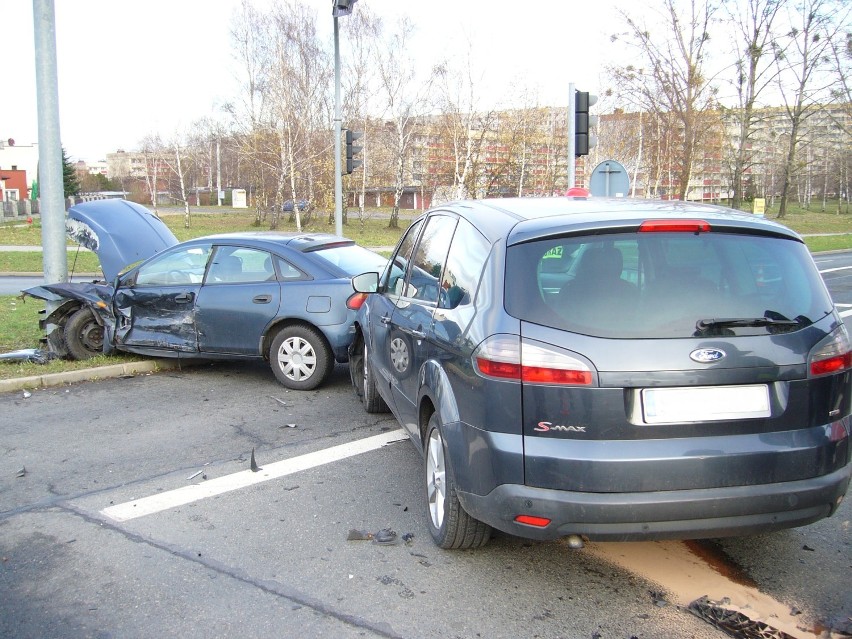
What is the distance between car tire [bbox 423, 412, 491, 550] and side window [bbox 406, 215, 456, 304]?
77 cm

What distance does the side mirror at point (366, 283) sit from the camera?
229 inches

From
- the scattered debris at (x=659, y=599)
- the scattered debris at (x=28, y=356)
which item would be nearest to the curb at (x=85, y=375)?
the scattered debris at (x=28, y=356)

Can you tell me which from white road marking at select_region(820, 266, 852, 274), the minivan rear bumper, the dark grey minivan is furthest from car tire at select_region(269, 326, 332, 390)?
white road marking at select_region(820, 266, 852, 274)

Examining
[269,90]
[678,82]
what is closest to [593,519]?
[678,82]

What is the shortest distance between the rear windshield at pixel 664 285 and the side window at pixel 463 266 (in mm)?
249

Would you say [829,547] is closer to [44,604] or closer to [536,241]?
[536,241]

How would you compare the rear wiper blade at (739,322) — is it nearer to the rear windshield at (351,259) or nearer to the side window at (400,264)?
the side window at (400,264)

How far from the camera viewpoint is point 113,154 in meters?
146

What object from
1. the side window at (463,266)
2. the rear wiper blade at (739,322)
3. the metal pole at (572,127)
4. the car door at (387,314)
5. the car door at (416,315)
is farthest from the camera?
the metal pole at (572,127)

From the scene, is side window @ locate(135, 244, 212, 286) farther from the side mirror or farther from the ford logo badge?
the ford logo badge

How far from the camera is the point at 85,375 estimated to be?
26.0 feet

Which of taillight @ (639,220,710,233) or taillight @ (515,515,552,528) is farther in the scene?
taillight @ (639,220,710,233)

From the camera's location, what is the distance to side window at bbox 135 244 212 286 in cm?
798

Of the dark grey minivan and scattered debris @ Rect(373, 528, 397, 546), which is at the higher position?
the dark grey minivan
